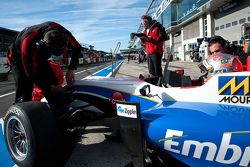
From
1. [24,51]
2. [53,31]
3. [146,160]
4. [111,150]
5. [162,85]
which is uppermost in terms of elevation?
[53,31]

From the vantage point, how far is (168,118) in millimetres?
2254

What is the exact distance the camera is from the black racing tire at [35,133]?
8.35 ft

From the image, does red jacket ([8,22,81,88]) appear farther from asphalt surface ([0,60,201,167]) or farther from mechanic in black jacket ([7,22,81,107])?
asphalt surface ([0,60,201,167])

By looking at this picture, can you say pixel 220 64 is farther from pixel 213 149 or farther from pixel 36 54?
pixel 36 54

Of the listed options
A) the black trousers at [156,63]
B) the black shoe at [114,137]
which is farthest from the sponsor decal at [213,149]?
the black trousers at [156,63]

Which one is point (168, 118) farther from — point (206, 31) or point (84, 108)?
point (206, 31)

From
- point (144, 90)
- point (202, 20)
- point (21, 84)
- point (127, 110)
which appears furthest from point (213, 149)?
point (202, 20)

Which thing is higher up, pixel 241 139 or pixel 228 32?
pixel 228 32

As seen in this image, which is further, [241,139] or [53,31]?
[53,31]

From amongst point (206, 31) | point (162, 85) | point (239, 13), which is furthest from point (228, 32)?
point (162, 85)

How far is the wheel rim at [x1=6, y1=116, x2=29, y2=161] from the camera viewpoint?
9.35 feet

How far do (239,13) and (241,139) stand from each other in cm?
2402

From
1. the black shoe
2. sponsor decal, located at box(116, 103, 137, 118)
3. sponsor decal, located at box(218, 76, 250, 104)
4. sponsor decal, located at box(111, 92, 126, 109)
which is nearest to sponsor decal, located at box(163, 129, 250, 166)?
sponsor decal, located at box(116, 103, 137, 118)

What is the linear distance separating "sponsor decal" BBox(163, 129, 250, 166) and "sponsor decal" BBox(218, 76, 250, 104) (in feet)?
1.88
